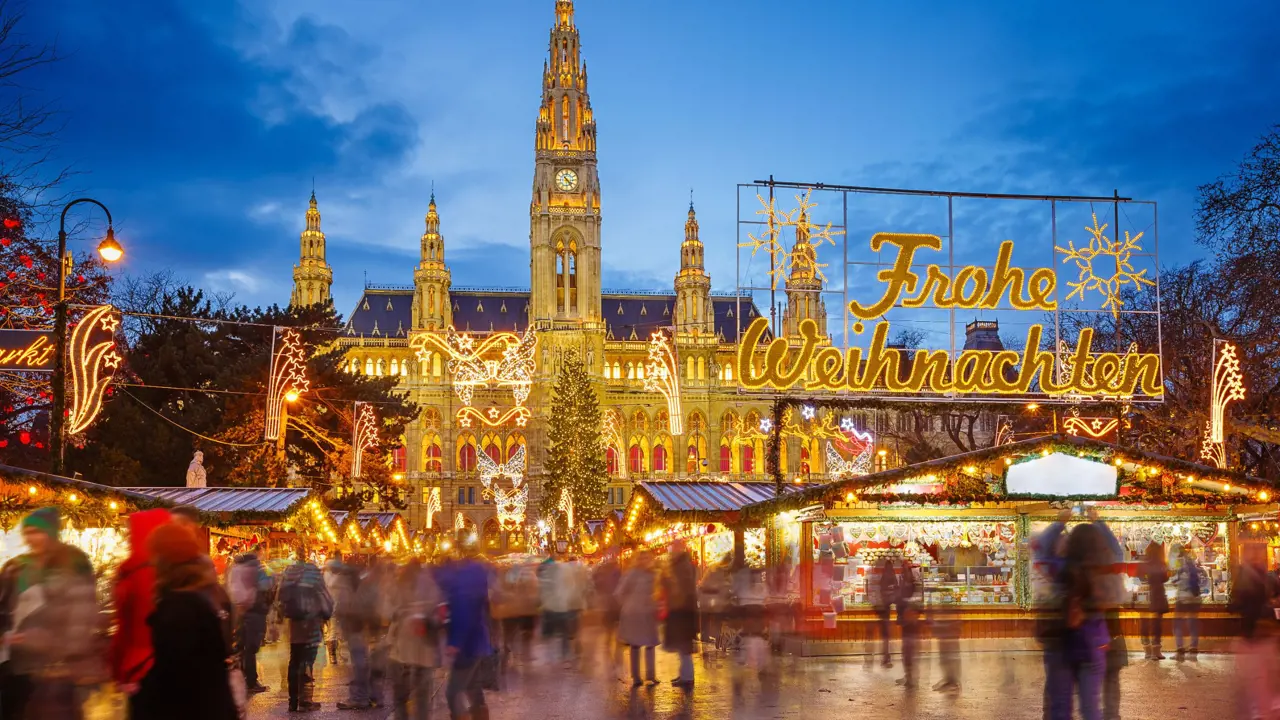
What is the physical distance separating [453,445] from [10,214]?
70.2m

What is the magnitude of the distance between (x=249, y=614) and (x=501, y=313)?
276 ft

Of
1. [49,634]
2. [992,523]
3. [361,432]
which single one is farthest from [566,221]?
[49,634]

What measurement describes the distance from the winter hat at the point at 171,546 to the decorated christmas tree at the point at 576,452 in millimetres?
66410

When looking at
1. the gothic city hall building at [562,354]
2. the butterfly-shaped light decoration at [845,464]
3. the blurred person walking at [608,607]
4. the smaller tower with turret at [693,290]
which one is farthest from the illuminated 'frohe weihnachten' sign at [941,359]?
the smaller tower with turret at [693,290]

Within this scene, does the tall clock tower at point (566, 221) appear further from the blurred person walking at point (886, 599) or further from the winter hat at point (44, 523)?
the winter hat at point (44, 523)

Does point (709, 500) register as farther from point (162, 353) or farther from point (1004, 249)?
point (162, 353)

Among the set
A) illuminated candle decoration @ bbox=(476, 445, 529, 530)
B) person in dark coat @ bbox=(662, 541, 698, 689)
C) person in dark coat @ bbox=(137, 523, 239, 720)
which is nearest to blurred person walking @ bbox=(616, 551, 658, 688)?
person in dark coat @ bbox=(662, 541, 698, 689)

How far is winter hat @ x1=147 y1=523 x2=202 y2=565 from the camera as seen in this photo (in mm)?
6012

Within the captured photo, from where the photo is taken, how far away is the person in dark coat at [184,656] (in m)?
5.66

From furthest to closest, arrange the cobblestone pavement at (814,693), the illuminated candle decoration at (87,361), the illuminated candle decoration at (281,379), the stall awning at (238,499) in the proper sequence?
the illuminated candle decoration at (281,379)
the stall awning at (238,499)
the illuminated candle decoration at (87,361)
the cobblestone pavement at (814,693)

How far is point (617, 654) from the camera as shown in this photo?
19031 mm

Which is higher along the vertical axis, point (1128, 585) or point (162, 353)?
point (162, 353)

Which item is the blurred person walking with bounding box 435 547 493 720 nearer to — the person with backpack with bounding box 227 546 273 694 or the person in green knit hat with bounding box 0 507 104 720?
the person in green knit hat with bounding box 0 507 104 720

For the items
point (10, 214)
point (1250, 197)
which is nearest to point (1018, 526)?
point (1250, 197)
